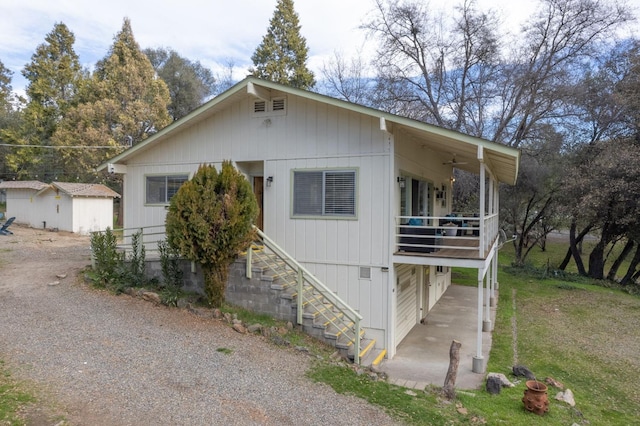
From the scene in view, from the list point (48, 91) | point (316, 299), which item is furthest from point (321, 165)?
point (48, 91)

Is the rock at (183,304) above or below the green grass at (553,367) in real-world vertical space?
above

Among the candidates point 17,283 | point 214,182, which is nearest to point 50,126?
point 17,283

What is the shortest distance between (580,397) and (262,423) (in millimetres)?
5556

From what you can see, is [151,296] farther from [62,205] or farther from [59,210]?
[59,210]

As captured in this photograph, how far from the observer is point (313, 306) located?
8664mm

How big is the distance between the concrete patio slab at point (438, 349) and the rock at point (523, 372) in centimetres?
63

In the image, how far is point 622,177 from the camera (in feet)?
53.2

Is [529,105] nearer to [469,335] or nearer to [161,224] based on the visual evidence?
[469,335]

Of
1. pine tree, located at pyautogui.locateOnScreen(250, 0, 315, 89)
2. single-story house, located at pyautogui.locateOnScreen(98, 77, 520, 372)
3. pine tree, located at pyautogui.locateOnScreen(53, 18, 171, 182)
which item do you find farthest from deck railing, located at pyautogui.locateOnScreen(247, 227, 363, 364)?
pine tree, located at pyautogui.locateOnScreen(250, 0, 315, 89)

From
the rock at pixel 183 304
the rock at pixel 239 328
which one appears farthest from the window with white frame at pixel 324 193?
the rock at pixel 183 304

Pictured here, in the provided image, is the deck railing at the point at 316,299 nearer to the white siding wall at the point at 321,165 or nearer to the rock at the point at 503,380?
the white siding wall at the point at 321,165

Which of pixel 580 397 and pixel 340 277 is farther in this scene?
pixel 340 277

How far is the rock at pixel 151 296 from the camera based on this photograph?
9.18 meters

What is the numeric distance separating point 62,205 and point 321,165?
727 inches
